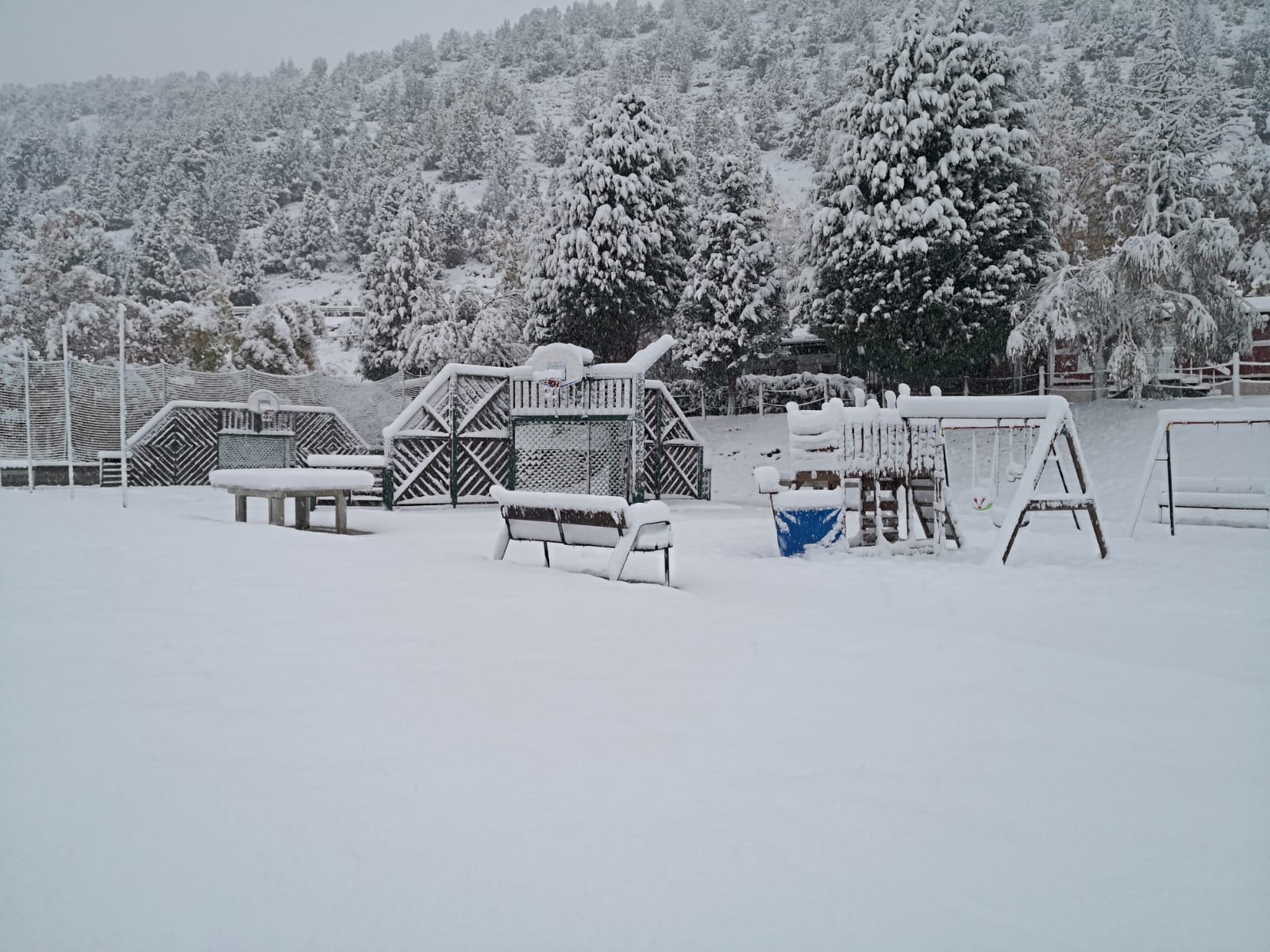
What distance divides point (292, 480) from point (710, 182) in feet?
45.0

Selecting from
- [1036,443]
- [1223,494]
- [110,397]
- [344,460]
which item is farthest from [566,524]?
[110,397]

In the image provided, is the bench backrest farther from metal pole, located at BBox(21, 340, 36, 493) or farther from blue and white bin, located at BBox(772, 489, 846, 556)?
metal pole, located at BBox(21, 340, 36, 493)

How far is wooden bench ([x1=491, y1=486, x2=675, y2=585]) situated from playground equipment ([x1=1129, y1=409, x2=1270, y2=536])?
15.0 feet

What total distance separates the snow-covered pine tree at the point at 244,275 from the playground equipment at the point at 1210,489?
25.0 meters

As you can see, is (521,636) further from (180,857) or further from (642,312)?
(642,312)

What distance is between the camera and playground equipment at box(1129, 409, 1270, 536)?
709 cm

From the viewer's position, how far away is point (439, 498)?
11.8 metres

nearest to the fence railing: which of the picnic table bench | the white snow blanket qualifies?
the white snow blanket

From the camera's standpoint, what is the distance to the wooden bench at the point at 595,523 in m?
4.98

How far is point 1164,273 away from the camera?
1307 centimetres

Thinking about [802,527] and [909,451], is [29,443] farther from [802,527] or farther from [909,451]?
[909,451]

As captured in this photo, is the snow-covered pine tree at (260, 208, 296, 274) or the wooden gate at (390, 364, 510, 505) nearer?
the wooden gate at (390, 364, 510, 505)

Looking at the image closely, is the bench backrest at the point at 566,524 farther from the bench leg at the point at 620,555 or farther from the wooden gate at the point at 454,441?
the wooden gate at the point at 454,441

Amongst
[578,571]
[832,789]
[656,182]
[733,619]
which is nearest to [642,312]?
[656,182]
